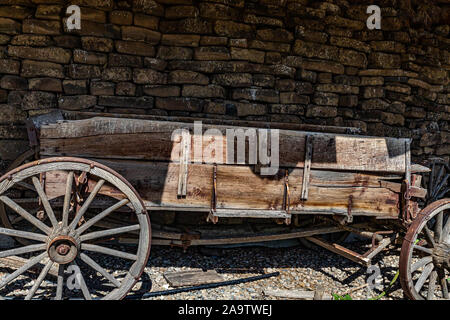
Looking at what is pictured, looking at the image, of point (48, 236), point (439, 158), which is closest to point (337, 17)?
point (439, 158)

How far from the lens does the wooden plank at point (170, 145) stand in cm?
237

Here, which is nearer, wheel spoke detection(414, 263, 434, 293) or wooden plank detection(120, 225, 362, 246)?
wheel spoke detection(414, 263, 434, 293)

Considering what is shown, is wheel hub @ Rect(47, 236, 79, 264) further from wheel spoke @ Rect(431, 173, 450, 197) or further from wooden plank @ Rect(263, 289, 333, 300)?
wheel spoke @ Rect(431, 173, 450, 197)

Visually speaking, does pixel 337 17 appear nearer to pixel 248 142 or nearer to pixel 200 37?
pixel 200 37

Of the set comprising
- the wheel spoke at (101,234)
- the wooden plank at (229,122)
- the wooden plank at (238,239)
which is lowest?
the wooden plank at (238,239)

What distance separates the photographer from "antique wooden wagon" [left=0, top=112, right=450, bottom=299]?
7.35 feet

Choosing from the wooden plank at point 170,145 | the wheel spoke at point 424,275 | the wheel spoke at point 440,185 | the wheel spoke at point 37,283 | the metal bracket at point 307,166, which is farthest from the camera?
the wheel spoke at point 440,185

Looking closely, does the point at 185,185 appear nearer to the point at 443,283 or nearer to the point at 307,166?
the point at 307,166

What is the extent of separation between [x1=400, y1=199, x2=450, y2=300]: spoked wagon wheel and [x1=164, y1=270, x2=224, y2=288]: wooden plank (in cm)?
153

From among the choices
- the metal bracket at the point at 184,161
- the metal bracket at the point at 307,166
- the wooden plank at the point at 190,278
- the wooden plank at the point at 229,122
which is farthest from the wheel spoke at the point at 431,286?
the metal bracket at the point at 184,161

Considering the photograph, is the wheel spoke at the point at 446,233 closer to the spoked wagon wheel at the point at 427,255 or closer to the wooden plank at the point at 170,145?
the spoked wagon wheel at the point at 427,255

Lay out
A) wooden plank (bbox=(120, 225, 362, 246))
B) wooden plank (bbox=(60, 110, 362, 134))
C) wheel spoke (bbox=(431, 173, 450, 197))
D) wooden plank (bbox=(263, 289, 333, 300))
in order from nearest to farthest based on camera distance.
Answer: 1. wooden plank (bbox=(263, 289, 333, 300))
2. wooden plank (bbox=(120, 225, 362, 246))
3. wooden plank (bbox=(60, 110, 362, 134))
4. wheel spoke (bbox=(431, 173, 450, 197))

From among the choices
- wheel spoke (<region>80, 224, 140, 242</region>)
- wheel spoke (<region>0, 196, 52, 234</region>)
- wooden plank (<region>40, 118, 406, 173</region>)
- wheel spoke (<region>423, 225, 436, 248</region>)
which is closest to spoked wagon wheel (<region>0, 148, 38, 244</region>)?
wheel spoke (<region>0, 196, 52, 234</region>)

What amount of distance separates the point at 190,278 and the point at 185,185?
997 mm
